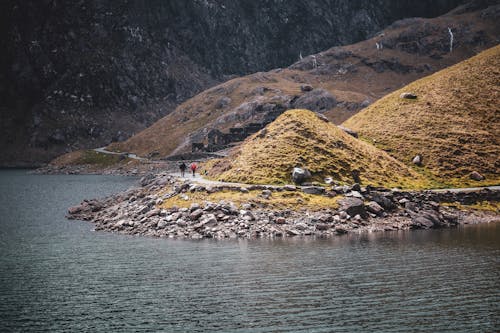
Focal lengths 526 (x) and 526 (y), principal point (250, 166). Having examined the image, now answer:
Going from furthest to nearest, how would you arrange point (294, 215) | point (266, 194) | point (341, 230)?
point (266, 194), point (294, 215), point (341, 230)

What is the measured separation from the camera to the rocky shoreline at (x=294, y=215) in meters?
67.9

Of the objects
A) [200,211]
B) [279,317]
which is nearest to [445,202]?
[200,211]

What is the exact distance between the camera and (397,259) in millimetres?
50531

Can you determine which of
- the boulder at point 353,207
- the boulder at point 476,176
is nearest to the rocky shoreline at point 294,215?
the boulder at point 353,207

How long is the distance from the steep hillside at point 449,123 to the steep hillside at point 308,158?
335 inches

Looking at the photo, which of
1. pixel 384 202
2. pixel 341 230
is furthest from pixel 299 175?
pixel 341 230

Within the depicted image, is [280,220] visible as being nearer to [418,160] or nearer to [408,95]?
[418,160]

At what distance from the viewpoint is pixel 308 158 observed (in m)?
88.0

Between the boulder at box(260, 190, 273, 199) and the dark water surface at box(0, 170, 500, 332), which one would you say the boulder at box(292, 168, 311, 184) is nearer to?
the boulder at box(260, 190, 273, 199)

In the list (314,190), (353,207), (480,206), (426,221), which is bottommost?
(426,221)

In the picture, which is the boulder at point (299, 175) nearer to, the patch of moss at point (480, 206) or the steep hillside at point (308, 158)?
the steep hillside at point (308, 158)

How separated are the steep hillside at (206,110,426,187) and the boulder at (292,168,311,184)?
122 centimetres

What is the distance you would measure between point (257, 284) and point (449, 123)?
83749mm

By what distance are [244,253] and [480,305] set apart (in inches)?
988
